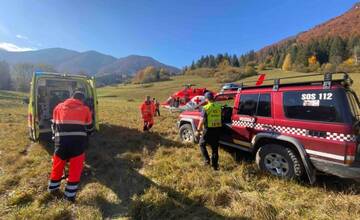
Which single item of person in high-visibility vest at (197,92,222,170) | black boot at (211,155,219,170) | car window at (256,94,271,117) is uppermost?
car window at (256,94,271,117)

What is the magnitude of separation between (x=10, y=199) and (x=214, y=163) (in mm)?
4083

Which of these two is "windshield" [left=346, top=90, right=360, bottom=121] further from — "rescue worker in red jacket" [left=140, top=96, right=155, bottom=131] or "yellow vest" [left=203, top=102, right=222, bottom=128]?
"rescue worker in red jacket" [left=140, top=96, right=155, bottom=131]

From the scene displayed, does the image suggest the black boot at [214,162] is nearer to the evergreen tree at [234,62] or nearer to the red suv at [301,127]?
the red suv at [301,127]

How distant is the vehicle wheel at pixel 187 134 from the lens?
24.7 feet

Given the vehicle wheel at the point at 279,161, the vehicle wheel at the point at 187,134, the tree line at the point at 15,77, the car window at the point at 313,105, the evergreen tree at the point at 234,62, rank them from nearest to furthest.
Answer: the car window at the point at 313,105 → the vehicle wheel at the point at 279,161 → the vehicle wheel at the point at 187,134 → the tree line at the point at 15,77 → the evergreen tree at the point at 234,62

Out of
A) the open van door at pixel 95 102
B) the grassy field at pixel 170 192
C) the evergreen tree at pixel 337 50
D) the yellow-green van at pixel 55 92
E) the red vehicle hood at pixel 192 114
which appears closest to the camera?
the grassy field at pixel 170 192

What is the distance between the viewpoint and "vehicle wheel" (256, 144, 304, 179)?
14.6 ft


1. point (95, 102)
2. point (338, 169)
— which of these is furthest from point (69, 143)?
point (338, 169)

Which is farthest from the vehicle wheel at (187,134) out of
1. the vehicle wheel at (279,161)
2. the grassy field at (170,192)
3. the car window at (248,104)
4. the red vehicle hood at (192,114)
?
the vehicle wheel at (279,161)

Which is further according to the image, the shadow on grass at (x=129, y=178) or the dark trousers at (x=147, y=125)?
the dark trousers at (x=147, y=125)

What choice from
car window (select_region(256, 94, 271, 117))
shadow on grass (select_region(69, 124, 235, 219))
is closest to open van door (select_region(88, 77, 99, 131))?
shadow on grass (select_region(69, 124, 235, 219))

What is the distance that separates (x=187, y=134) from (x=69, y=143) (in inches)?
164

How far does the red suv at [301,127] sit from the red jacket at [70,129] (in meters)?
3.53

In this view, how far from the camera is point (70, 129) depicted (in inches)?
172
